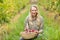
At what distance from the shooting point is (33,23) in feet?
19.3

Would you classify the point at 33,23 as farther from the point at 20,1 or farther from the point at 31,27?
the point at 20,1

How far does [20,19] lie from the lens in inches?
374

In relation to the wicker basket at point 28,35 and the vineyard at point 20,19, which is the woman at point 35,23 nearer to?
the wicker basket at point 28,35

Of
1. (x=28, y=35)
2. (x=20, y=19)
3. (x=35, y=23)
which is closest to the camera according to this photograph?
(x=28, y=35)

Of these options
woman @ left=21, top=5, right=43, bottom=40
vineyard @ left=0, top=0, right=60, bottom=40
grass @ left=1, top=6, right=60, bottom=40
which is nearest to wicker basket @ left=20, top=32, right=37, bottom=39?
woman @ left=21, top=5, right=43, bottom=40

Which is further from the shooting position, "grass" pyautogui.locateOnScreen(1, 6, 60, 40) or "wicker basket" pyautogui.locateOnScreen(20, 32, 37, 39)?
"grass" pyautogui.locateOnScreen(1, 6, 60, 40)

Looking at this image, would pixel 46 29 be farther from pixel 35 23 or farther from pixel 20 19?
pixel 35 23

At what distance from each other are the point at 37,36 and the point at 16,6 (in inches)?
190

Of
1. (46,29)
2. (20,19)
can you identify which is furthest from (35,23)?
(20,19)

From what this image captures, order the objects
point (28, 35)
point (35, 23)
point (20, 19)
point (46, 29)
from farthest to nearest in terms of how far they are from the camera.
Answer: point (20, 19), point (46, 29), point (35, 23), point (28, 35)

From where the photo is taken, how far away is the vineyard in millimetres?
7859

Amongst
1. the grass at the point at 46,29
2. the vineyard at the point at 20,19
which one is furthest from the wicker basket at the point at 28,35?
the grass at the point at 46,29

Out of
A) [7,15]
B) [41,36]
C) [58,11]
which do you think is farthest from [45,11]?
[41,36]

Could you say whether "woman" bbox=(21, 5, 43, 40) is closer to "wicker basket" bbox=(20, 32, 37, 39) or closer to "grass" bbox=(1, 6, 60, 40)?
"wicker basket" bbox=(20, 32, 37, 39)
